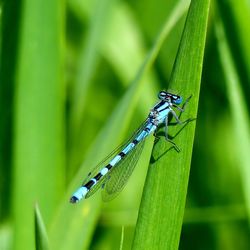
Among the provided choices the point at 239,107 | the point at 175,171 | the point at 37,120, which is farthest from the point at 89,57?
the point at 175,171

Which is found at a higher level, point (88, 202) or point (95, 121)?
point (95, 121)

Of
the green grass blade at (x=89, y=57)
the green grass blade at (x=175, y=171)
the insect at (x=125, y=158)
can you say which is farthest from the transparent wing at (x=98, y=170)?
the green grass blade at (x=89, y=57)

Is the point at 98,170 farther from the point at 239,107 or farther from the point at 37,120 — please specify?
the point at 239,107

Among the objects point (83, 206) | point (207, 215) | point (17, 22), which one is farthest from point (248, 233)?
point (17, 22)

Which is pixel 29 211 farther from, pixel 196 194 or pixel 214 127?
pixel 214 127

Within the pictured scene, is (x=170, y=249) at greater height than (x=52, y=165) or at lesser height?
lesser

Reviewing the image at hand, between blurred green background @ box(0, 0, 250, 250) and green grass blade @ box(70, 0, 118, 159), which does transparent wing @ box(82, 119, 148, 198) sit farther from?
green grass blade @ box(70, 0, 118, 159)
